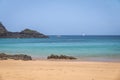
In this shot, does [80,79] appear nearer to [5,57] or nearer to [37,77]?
[37,77]

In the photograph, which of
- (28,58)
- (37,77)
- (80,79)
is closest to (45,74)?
(37,77)

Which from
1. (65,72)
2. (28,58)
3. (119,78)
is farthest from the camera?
(28,58)

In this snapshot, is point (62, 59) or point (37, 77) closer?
point (37, 77)

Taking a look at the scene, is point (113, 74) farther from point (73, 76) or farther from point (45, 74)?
point (45, 74)

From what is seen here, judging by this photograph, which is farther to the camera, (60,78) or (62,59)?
(62,59)

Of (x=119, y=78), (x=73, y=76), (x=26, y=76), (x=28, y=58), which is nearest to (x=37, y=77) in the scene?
(x=26, y=76)

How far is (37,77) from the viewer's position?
373cm

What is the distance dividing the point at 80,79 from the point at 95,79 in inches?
6.8

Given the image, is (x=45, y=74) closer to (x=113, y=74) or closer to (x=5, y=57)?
(x=113, y=74)

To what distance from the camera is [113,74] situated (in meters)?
4.01

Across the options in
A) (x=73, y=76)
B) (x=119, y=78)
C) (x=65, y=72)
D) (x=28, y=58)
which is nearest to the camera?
(x=119, y=78)

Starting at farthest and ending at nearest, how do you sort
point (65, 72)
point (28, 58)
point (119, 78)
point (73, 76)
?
1. point (28, 58)
2. point (65, 72)
3. point (73, 76)
4. point (119, 78)

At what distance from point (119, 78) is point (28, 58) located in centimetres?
297

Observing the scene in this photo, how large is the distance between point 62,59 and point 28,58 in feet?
2.29
